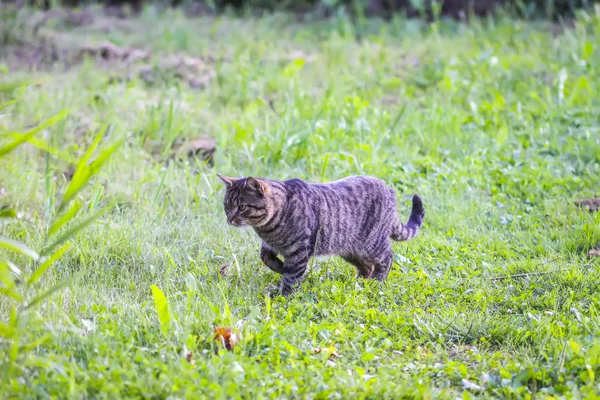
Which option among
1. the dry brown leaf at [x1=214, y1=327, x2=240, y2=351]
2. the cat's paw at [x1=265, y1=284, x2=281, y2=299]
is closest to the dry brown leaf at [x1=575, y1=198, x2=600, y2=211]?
the cat's paw at [x1=265, y1=284, x2=281, y2=299]

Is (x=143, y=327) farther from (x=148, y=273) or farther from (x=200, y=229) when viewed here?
(x=200, y=229)

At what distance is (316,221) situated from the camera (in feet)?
15.1

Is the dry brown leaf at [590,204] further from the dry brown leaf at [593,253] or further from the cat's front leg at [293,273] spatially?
the cat's front leg at [293,273]

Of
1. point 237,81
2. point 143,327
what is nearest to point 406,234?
point 143,327

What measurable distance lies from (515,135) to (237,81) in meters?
3.14

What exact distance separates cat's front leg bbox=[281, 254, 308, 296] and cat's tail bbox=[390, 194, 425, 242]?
81 centimetres

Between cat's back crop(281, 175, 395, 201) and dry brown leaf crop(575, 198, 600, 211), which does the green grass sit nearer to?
dry brown leaf crop(575, 198, 600, 211)

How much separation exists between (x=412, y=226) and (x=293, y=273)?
1.06 meters

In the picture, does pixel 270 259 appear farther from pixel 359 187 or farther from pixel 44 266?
pixel 44 266

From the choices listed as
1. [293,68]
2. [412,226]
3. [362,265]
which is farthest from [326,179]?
[293,68]

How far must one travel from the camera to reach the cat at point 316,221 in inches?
175

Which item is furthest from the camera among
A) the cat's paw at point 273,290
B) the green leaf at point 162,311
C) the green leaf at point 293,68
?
the green leaf at point 293,68

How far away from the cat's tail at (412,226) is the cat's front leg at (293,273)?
2.65ft

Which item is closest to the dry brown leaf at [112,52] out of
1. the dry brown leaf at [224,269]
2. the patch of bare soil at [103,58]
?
the patch of bare soil at [103,58]
